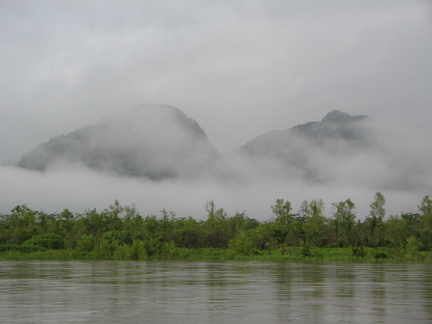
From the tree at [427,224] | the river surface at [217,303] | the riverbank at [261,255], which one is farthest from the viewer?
the tree at [427,224]

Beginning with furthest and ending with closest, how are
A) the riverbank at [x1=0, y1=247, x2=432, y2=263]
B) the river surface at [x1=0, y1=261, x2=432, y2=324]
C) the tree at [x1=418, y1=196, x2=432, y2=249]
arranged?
the tree at [x1=418, y1=196, x2=432, y2=249], the riverbank at [x1=0, y1=247, x2=432, y2=263], the river surface at [x1=0, y1=261, x2=432, y2=324]

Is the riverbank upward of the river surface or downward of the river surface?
downward

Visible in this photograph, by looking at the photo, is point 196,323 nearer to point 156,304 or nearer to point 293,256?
point 156,304

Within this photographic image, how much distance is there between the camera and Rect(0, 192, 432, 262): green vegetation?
67.2 m

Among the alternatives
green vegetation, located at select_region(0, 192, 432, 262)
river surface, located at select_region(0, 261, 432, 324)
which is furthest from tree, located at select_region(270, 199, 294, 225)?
river surface, located at select_region(0, 261, 432, 324)

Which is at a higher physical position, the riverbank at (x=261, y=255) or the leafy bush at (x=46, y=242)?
the leafy bush at (x=46, y=242)

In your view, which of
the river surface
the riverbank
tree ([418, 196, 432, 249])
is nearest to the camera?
the river surface

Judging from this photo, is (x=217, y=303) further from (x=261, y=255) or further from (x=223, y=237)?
(x=223, y=237)

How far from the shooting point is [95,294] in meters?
20.0

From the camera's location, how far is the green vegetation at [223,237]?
67.2 m

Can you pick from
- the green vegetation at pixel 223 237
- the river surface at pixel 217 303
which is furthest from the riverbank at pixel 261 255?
the river surface at pixel 217 303

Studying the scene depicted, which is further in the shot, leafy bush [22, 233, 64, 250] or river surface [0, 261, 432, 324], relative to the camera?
leafy bush [22, 233, 64, 250]

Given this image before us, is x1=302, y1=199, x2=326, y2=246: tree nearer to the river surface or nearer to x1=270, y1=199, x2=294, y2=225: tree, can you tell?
x1=270, y1=199, x2=294, y2=225: tree

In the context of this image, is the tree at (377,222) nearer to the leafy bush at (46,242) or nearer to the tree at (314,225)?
the tree at (314,225)
